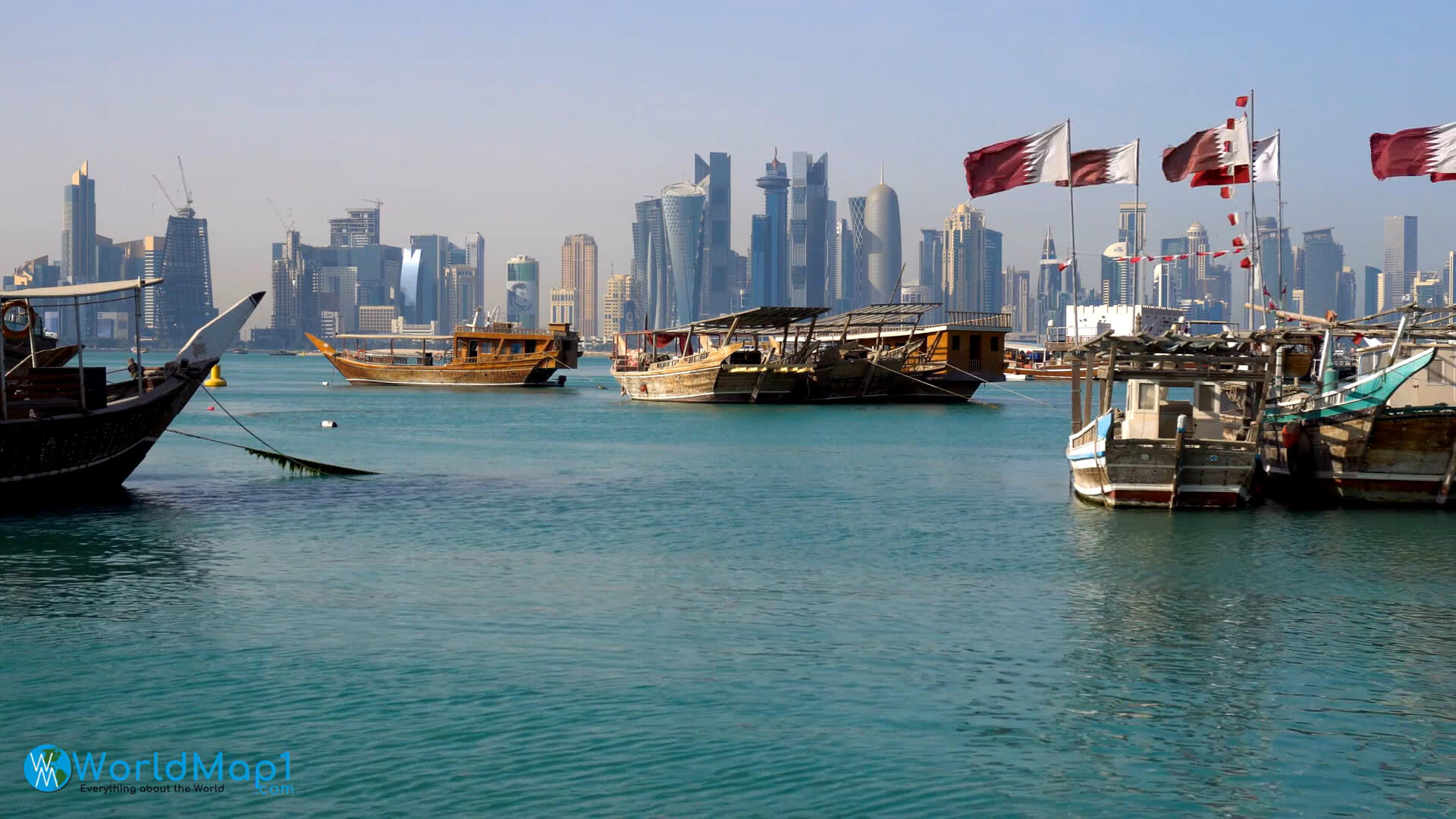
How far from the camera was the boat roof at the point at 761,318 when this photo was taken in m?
66.1

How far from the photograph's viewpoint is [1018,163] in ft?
110

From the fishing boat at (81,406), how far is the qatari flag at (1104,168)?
20.0 m

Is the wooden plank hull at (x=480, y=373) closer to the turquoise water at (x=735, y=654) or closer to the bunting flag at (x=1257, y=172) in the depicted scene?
the turquoise water at (x=735, y=654)

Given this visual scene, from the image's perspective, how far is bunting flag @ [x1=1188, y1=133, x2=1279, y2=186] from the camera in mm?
34188

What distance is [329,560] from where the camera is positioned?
22.5 metres

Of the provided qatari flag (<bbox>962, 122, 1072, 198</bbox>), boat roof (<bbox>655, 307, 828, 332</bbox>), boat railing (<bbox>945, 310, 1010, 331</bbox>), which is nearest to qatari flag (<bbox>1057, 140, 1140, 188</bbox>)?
qatari flag (<bbox>962, 122, 1072, 198</bbox>)

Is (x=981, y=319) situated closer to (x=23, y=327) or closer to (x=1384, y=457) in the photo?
(x=1384, y=457)

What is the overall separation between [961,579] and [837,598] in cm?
273

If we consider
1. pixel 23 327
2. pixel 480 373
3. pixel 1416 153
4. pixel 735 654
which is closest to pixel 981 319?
pixel 480 373

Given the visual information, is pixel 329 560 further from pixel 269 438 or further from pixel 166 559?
pixel 269 438

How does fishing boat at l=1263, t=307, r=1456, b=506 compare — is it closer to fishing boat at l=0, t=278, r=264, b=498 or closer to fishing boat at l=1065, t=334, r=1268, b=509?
fishing boat at l=1065, t=334, r=1268, b=509

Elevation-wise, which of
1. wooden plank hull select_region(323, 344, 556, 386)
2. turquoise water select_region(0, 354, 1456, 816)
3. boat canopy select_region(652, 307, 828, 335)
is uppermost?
boat canopy select_region(652, 307, 828, 335)

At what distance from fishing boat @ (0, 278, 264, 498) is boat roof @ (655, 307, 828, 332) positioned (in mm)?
35114

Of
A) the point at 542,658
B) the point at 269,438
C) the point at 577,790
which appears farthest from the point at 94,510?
the point at 269,438
